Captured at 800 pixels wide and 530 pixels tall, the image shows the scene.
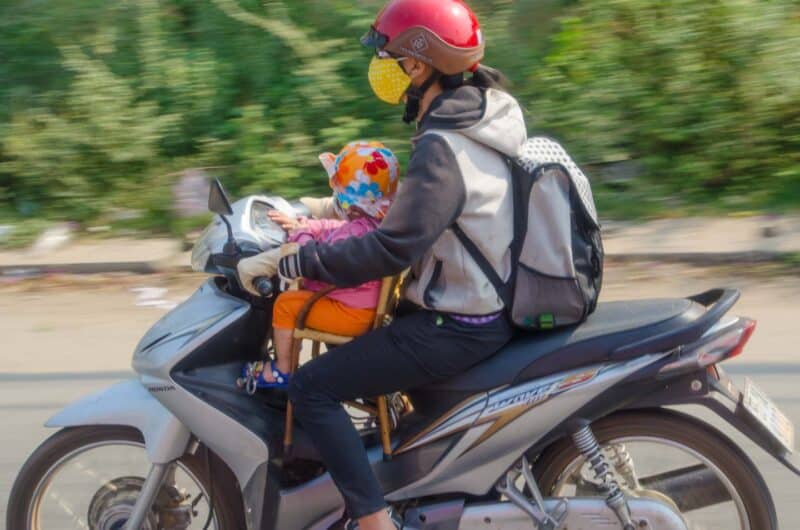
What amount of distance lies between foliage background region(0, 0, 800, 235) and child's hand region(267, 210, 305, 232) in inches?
170

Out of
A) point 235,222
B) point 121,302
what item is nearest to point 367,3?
point 121,302

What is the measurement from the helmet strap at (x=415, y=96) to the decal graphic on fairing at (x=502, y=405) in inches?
29.9

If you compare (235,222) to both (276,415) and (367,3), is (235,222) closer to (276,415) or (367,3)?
(276,415)

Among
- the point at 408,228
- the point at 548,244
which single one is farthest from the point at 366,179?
the point at 548,244

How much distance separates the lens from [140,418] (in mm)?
3475

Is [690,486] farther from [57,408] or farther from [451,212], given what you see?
[57,408]

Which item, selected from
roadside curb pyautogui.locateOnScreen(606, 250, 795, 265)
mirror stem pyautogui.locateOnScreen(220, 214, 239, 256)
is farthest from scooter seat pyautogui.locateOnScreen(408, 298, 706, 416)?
roadside curb pyautogui.locateOnScreen(606, 250, 795, 265)

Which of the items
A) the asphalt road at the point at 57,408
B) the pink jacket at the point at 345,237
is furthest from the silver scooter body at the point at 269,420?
the asphalt road at the point at 57,408

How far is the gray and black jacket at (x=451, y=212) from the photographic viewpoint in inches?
122

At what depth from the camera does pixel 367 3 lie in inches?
342

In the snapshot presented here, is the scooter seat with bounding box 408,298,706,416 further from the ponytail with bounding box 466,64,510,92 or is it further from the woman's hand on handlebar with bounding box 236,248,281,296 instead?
the ponytail with bounding box 466,64,510,92

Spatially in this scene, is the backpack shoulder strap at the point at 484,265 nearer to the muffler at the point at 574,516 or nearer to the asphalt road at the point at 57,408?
the muffler at the point at 574,516

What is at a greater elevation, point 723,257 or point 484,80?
point 484,80

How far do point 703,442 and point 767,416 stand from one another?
0.18 meters
